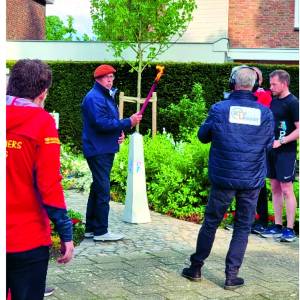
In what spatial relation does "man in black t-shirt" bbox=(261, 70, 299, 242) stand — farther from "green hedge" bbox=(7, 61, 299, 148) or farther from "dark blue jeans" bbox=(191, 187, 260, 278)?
"green hedge" bbox=(7, 61, 299, 148)

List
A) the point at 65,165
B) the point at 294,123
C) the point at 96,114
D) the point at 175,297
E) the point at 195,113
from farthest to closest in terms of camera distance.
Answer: the point at 195,113, the point at 65,165, the point at 294,123, the point at 96,114, the point at 175,297

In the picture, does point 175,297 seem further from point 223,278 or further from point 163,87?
point 163,87

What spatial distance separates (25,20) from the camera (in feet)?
98.8

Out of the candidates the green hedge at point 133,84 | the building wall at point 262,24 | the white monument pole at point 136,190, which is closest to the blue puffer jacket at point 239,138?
the white monument pole at point 136,190

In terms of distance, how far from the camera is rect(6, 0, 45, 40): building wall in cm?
2786

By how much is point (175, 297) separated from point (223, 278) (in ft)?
2.38

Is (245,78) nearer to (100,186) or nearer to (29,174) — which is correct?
(100,186)

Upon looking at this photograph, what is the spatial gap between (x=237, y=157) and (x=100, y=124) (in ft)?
6.05

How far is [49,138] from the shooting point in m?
3.14

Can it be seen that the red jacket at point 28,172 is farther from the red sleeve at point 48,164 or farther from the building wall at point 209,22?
the building wall at point 209,22

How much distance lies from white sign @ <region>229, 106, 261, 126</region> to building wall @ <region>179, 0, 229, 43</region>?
65.1 feet

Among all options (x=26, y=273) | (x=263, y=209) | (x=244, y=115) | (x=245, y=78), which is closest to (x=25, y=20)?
(x=263, y=209)

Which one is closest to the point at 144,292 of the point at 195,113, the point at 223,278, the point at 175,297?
the point at 175,297

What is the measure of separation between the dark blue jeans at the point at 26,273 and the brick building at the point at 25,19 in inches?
977
